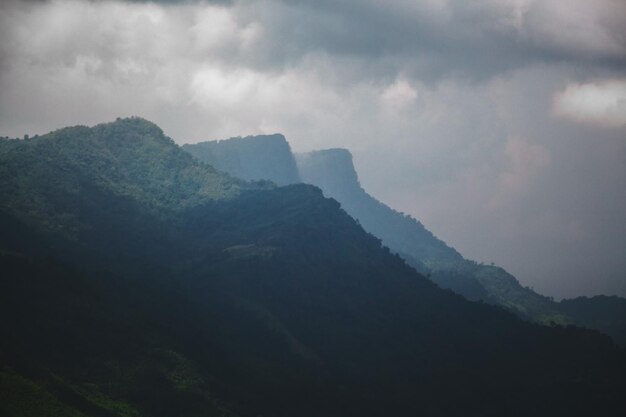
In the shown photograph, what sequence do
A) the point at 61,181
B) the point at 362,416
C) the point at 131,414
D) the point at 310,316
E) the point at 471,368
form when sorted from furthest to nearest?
the point at 61,181 → the point at 310,316 → the point at 471,368 → the point at 362,416 → the point at 131,414

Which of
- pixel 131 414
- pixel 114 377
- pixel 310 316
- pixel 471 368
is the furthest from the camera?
pixel 310 316

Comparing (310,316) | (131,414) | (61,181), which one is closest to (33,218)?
(61,181)

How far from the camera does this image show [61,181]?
190m

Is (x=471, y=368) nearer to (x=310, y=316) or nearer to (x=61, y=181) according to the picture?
(x=310, y=316)

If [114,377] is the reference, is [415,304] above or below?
above

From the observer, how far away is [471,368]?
151875 millimetres

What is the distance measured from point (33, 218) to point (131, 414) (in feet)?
274

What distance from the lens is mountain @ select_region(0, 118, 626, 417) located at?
10706 cm

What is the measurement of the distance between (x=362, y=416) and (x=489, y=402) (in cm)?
3148

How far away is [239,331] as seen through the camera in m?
146

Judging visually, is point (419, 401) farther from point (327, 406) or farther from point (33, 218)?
point (33, 218)

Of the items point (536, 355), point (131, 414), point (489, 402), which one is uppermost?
point (536, 355)

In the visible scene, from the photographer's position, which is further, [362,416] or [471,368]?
[471,368]

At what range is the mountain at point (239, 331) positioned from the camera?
107062 millimetres
